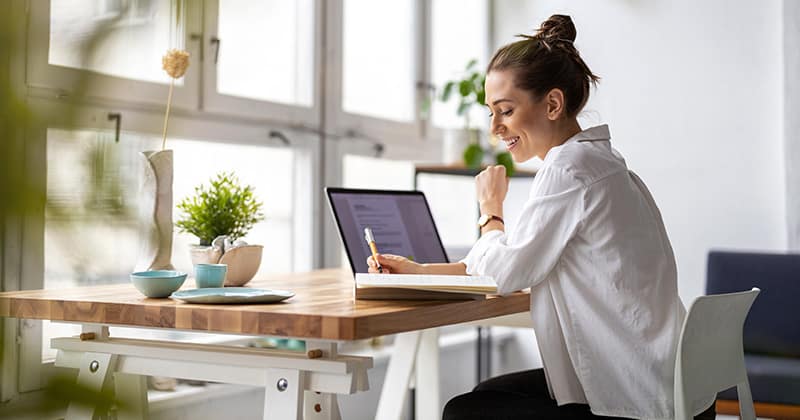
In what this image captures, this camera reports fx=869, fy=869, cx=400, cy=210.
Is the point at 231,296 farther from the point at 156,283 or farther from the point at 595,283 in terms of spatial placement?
the point at 595,283

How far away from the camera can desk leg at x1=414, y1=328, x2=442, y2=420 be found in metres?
2.50

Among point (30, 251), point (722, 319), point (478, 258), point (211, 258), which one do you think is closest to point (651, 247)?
point (722, 319)

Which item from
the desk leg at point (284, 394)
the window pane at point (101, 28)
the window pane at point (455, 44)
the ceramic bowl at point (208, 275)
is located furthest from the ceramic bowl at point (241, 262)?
the window pane at point (455, 44)

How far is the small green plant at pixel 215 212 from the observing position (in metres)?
1.78

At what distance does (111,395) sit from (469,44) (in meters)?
4.10

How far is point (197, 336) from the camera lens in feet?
8.88

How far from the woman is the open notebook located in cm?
7

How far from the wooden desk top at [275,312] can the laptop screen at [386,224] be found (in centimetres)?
22

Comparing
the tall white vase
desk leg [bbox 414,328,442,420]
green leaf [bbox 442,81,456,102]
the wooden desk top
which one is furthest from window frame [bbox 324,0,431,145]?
the wooden desk top

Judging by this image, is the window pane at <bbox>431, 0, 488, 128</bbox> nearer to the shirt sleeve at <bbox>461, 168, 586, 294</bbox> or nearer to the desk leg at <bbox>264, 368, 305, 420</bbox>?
the shirt sleeve at <bbox>461, 168, 586, 294</bbox>

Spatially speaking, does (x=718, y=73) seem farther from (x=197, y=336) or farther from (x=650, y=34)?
(x=197, y=336)

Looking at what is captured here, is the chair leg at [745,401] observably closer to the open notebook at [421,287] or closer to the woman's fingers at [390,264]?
the open notebook at [421,287]

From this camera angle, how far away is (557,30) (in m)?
1.63

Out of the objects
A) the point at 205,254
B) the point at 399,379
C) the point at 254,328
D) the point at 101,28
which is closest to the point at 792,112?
the point at 399,379
